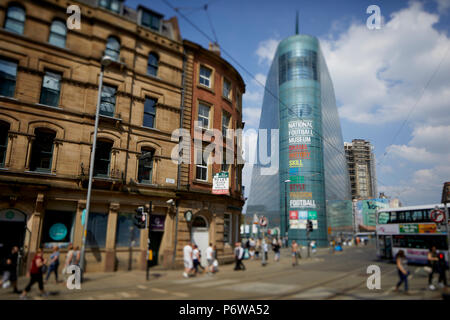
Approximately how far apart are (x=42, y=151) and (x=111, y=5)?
1081 cm

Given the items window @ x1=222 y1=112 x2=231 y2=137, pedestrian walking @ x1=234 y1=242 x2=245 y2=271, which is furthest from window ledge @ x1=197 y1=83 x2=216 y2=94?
pedestrian walking @ x1=234 y1=242 x2=245 y2=271

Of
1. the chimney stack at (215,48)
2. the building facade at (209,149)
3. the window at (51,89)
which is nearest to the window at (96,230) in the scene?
the building facade at (209,149)

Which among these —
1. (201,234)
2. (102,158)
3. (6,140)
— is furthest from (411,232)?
(6,140)

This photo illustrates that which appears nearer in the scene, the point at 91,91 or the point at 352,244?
the point at 91,91

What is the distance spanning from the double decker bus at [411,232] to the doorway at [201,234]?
47.3 ft

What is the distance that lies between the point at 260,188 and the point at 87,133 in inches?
3031

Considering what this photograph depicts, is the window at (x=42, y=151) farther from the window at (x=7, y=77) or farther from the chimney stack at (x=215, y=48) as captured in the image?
the chimney stack at (x=215, y=48)

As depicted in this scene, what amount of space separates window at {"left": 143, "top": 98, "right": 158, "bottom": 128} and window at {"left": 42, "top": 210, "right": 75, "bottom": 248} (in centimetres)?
739

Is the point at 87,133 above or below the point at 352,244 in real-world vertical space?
above

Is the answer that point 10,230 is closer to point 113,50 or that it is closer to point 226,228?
point 113,50

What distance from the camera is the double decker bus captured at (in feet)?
67.7
